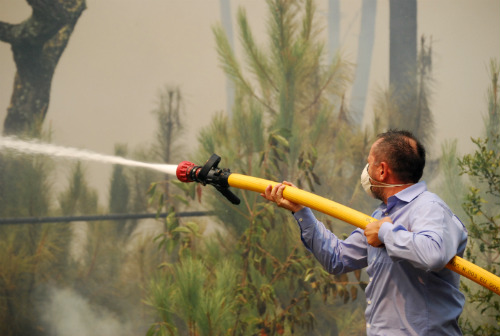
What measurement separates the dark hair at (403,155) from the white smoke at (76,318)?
1716 mm

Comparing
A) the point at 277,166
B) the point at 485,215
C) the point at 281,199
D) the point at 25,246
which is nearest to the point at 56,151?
the point at 25,246

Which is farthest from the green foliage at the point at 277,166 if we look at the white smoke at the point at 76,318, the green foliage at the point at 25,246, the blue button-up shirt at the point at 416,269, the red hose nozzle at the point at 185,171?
the blue button-up shirt at the point at 416,269

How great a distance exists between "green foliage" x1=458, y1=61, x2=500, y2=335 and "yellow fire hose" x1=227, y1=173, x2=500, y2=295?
137 centimetres

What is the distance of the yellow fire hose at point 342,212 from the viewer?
1496 millimetres

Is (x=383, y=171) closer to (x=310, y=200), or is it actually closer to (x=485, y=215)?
(x=310, y=200)

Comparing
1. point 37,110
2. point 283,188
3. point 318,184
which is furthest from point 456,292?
point 37,110

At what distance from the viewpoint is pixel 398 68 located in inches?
124

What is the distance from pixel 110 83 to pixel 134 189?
55cm

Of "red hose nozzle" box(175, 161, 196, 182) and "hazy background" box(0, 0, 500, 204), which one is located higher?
"hazy background" box(0, 0, 500, 204)

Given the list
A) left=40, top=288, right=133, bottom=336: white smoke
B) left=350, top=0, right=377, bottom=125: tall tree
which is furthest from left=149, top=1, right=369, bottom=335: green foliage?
left=40, top=288, right=133, bottom=336: white smoke

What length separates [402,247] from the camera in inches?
54.6

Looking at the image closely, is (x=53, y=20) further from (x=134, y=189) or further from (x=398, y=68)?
(x=398, y=68)

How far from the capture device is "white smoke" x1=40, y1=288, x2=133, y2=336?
2695 mm

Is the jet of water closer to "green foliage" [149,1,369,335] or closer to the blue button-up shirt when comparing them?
"green foliage" [149,1,369,335]
